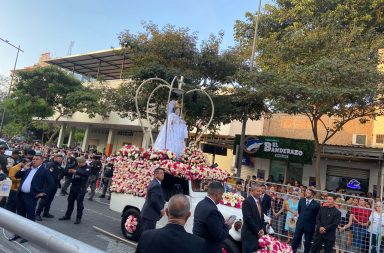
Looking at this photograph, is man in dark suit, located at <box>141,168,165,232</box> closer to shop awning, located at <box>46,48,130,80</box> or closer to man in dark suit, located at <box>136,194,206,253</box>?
man in dark suit, located at <box>136,194,206,253</box>

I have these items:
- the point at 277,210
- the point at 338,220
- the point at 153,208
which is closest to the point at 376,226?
the point at 338,220

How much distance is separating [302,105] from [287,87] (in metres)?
0.86

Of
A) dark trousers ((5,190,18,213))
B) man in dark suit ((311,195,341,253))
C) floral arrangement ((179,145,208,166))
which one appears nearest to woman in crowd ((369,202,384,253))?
man in dark suit ((311,195,341,253))

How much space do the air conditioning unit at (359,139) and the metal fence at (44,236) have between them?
1899 cm

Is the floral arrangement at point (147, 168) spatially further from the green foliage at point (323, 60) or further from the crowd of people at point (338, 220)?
the green foliage at point (323, 60)

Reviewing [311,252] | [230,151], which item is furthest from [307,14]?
[311,252]

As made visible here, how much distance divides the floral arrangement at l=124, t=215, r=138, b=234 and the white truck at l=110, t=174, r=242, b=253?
0.04 metres

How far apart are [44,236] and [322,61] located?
41.8 feet

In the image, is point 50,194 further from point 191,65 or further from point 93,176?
point 191,65

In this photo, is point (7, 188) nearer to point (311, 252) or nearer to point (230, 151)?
point (311, 252)

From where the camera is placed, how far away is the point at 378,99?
14.0 meters

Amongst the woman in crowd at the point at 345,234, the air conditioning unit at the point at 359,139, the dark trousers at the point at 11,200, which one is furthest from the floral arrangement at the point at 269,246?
the air conditioning unit at the point at 359,139

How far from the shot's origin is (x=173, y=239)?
2799 millimetres

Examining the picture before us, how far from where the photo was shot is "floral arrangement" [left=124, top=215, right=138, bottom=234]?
27.9ft
